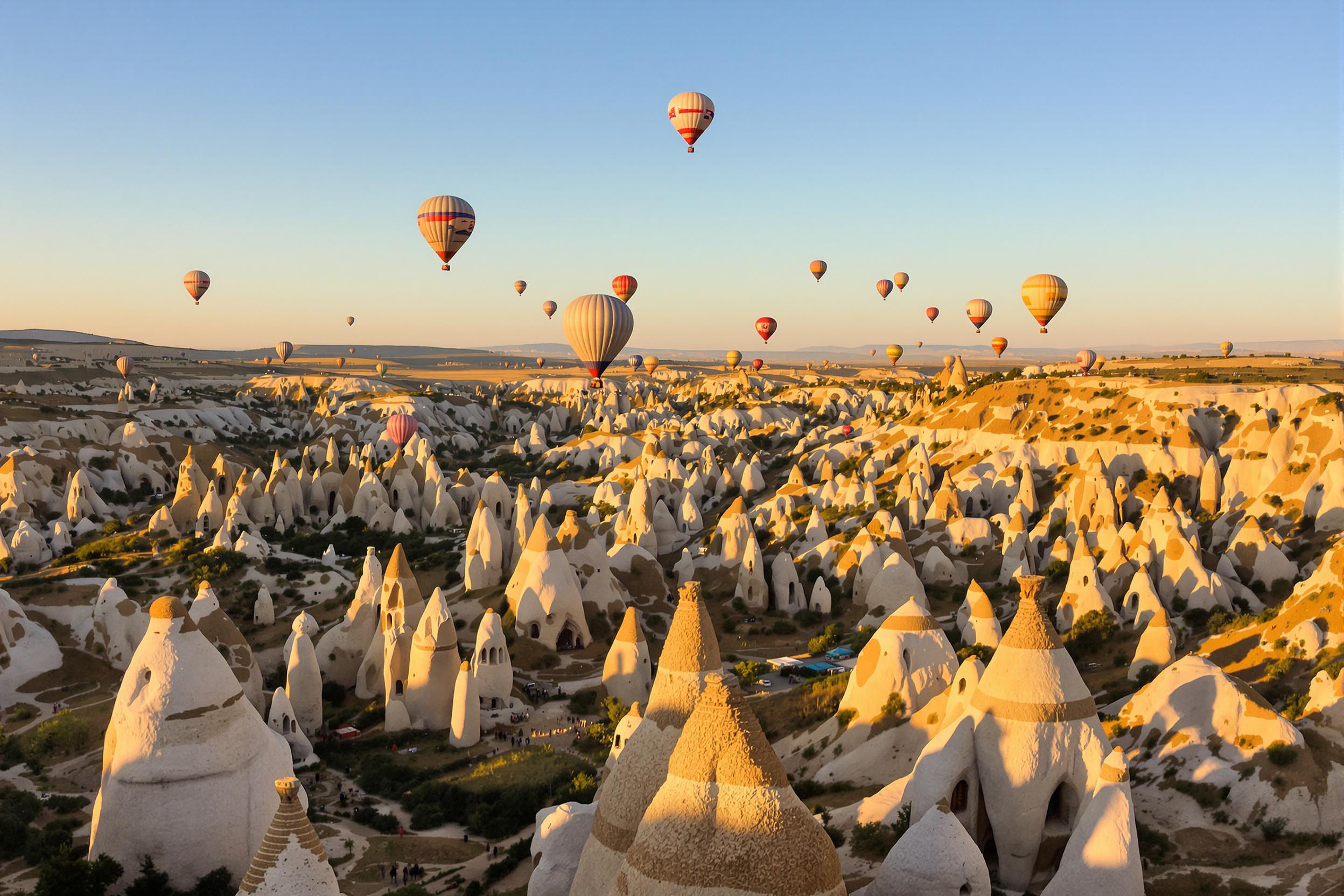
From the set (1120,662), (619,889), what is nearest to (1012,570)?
(1120,662)

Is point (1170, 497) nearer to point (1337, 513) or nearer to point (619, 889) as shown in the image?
point (1337, 513)

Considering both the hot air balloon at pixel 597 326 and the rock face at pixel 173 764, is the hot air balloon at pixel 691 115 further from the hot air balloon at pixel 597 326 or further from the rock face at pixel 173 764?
the rock face at pixel 173 764

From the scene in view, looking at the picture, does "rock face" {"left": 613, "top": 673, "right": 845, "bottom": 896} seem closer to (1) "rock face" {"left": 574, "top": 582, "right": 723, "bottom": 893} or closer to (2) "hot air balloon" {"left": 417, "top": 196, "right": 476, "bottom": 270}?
(1) "rock face" {"left": 574, "top": 582, "right": 723, "bottom": 893}

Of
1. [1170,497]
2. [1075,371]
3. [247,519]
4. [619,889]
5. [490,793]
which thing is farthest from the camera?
[1075,371]

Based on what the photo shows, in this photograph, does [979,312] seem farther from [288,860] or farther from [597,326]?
[288,860]

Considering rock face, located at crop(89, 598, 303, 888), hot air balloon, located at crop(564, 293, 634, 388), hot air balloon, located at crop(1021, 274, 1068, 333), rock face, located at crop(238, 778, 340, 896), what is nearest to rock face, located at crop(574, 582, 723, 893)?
rock face, located at crop(238, 778, 340, 896)

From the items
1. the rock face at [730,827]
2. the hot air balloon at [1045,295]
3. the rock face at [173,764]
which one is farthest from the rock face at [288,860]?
the hot air balloon at [1045,295]
